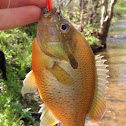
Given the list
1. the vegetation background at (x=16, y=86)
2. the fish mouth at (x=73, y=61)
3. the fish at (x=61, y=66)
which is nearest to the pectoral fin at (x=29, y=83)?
the fish at (x=61, y=66)

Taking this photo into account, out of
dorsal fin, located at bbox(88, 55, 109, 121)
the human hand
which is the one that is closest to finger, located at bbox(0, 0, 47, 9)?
the human hand

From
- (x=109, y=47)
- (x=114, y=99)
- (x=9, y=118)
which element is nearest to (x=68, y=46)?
(x=9, y=118)

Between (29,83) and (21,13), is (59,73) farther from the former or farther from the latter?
(21,13)

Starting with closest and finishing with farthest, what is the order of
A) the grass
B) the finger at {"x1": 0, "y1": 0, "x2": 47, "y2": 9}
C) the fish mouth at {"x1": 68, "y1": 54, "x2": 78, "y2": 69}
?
the fish mouth at {"x1": 68, "y1": 54, "x2": 78, "y2": 69} < the finger at {"x1": 0, "y1": 0, "x2": 47, "y2": 9} < the grass

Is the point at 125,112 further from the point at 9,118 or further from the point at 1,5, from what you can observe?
the point at 1,5

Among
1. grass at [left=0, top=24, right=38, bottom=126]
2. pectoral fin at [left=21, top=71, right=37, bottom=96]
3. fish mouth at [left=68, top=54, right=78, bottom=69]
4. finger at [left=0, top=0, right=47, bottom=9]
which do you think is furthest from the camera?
grass at [left=0, top=24, right=38, bottom=126]

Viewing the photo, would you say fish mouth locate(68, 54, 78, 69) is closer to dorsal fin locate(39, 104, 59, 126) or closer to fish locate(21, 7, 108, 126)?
fish locate(21, 7, 108, 126)

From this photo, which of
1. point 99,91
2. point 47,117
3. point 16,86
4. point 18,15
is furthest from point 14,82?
point 99,91
